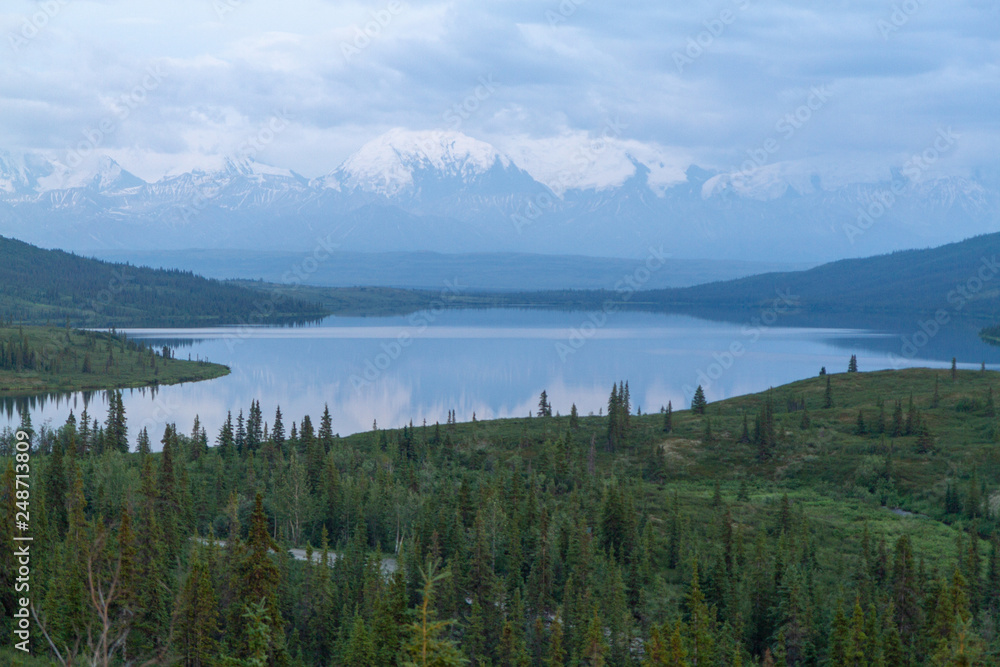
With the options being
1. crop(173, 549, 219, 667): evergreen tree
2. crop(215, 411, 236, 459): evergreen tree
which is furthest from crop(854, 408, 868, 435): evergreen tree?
crop(173, 549, 219, 667): evergreen tree

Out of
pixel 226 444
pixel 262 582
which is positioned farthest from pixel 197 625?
pixel 226 444

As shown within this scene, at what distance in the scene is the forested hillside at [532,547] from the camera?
Answer: 45875 mm

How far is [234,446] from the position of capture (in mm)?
100375

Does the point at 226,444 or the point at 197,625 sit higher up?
the point at 226,444

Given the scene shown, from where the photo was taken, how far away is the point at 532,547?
65.8m

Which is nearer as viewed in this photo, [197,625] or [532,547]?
[197,625]

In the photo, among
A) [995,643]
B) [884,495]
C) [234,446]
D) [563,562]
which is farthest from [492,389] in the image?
[995,643]

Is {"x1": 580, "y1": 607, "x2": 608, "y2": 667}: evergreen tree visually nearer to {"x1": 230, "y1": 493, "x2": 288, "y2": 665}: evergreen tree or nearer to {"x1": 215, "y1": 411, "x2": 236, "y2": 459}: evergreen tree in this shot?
{"x1": 230, "y1": 493, "x2": 288, "y2": 665}: evergreen tree

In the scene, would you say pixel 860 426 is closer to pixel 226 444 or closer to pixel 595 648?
pixel 226 444

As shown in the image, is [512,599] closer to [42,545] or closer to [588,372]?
[42,545]

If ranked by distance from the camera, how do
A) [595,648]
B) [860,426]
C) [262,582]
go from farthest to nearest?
1. [860,426]
2. [595,648]
3. [262,582]

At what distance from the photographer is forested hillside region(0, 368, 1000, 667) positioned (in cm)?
4588

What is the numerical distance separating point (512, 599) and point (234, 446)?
52138 millimetres

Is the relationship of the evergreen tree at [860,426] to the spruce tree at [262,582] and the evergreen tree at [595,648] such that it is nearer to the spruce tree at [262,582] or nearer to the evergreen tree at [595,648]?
the evergreen tree at [595,648]
